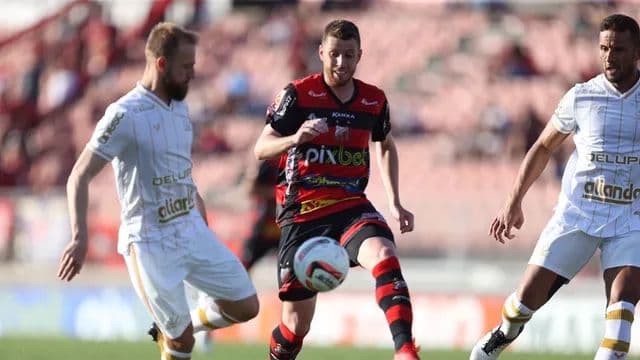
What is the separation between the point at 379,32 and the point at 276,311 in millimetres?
9762

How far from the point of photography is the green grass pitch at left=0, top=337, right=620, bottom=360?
1224 cm

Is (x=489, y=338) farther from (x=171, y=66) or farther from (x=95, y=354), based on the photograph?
(x=95, y=354)

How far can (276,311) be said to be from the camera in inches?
650

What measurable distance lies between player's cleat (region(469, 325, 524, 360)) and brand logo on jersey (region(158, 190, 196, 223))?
85.1 inches

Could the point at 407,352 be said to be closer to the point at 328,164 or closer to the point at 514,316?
the point at 514,316

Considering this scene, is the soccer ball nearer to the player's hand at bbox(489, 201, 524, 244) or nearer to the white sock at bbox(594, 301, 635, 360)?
the player's hand at bbox(489, 201, 524, 244)

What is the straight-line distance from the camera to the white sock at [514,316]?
808cm

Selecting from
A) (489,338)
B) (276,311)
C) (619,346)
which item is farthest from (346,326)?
(619,346)

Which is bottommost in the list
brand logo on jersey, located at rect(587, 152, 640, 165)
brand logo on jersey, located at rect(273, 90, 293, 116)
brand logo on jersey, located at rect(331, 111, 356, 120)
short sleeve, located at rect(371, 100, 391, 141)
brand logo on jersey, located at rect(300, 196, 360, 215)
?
brand logo on jersey, located at rect(300, 196, 360, 215)

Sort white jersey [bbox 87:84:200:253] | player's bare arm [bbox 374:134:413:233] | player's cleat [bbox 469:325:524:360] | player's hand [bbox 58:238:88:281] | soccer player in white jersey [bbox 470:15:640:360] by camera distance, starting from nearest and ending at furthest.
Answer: player's hand [bbox 58:238:88:281], white jersey [bbox 87:84:200:253], soccer player in white jersey [bbox 470:15:640:360], player's cleat [bbox 469:325:524:360], player's bare arm [bbox 374:134:413:233]

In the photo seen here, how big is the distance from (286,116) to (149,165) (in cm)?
114

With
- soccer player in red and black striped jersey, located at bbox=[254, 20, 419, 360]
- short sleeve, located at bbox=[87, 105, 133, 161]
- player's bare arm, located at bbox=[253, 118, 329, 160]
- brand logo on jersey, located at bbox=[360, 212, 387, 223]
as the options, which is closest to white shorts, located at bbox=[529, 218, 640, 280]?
soccer player in red and black striped jersey, located at bbox=[254, 20, 419, 360]

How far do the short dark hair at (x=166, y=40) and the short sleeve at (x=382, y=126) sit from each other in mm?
1607

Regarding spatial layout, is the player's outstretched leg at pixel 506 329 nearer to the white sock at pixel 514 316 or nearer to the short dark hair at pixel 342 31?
the white sock at pixel 514 316
